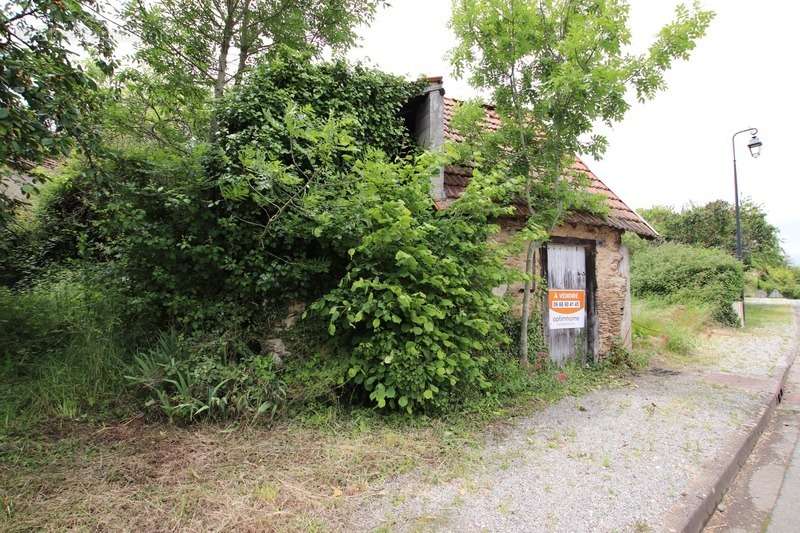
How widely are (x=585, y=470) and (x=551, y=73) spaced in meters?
4.53

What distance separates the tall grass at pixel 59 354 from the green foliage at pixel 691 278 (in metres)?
15.7

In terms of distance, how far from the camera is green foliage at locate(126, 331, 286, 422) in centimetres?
403

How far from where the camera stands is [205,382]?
13.5 ft

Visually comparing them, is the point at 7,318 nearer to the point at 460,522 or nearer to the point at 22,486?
the point at 22,486

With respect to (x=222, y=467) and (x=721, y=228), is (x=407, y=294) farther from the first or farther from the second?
(x=721, y=228)

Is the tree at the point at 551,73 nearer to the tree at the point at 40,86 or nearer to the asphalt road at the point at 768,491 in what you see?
the asphalt road at the point at 768,491

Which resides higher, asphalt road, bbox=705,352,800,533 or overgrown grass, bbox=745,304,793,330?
overgrown grass, bbox=745,304,793,330

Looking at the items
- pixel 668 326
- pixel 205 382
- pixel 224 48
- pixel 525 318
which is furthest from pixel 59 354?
pixel 668 326

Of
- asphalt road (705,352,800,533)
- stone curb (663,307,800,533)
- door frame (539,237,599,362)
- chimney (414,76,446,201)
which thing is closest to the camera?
stone curb (663,307,800,533)

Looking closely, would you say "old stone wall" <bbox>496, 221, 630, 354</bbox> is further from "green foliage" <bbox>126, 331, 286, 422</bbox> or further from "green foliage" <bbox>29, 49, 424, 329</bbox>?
"green foliage" <bbox>126, 331, 286, 422</bbox>

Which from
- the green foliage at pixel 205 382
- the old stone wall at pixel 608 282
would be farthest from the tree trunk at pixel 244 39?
the old stone wall at pixel 608 282

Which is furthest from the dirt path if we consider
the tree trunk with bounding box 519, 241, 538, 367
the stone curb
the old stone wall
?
the old stone wall

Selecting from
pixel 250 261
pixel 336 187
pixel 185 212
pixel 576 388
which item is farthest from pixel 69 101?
pixel 576 388

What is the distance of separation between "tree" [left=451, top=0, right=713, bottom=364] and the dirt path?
1676 mm
